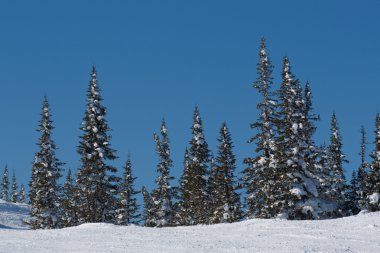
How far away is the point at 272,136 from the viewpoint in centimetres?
4812

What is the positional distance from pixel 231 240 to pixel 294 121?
21.8m

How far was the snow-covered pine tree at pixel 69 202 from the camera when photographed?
236ft

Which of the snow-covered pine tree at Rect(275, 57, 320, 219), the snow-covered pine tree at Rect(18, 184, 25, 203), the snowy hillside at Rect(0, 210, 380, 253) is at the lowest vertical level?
the snowy hillside at Rect(0, 210, 380, 253)

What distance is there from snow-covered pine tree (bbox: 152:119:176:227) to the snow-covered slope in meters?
33.3

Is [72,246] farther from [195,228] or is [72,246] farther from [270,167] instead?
[270,167]

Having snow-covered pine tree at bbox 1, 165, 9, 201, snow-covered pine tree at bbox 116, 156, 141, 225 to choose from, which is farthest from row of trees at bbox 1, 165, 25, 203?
snow-covered pine tree at bbox 116, 156, 141, 225

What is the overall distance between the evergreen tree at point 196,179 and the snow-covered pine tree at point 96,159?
433 inches

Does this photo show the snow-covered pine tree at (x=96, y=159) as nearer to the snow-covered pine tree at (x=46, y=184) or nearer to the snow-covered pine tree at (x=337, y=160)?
the snow-covered pine tree at (x=46, y=184)

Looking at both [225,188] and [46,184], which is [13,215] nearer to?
[46,184]

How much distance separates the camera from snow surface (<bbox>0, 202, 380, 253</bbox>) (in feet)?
77.3

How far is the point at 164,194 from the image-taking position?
63656 mm

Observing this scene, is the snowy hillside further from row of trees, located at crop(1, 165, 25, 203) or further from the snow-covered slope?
row of trees, located at crop(1, 165, 25, 203)

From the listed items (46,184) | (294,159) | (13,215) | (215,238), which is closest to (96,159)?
(46,184)

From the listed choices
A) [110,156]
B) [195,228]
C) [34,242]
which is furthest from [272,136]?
[34,242]
